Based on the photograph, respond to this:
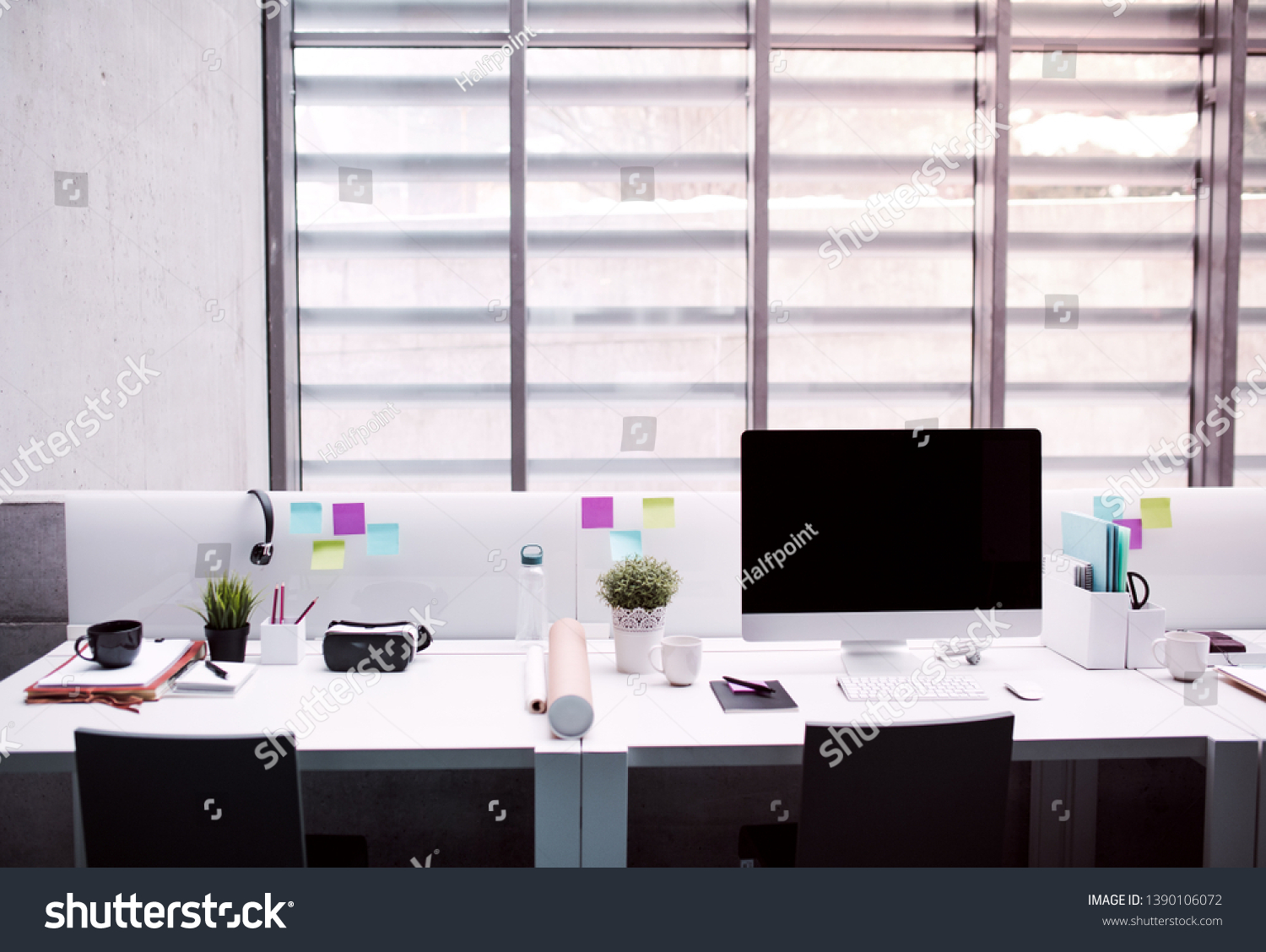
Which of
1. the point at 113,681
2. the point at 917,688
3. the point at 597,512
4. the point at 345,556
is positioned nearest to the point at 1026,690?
the point at 917,688

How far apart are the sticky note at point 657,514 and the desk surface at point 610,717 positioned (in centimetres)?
36

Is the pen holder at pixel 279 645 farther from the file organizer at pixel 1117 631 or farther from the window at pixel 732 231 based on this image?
the file organizer at pixel 1117 631

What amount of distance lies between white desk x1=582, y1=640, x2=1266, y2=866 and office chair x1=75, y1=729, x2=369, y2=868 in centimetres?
45

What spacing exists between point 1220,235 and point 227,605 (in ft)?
11.4

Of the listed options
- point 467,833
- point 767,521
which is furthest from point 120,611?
point 767,521

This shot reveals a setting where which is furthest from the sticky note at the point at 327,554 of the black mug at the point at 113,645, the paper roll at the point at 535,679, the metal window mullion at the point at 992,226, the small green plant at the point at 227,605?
the metal window mullion at the point at 992,226

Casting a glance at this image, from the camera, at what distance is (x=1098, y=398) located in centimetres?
311

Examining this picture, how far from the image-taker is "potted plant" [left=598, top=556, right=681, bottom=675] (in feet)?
5.50

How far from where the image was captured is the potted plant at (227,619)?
170 centimetres

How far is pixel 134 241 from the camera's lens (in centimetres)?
216

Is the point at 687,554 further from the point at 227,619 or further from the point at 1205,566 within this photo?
the point at 1205,566

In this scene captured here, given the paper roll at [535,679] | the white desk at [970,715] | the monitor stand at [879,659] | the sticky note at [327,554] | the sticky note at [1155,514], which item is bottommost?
the white desk at [970,715]

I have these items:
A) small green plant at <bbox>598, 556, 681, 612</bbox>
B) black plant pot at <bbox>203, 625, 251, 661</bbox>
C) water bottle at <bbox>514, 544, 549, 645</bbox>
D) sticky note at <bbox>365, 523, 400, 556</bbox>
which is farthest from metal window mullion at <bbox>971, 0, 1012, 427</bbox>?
black plant pot at <bbox>203, 625, 251, 661</bbox>

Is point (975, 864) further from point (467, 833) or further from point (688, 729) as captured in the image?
point (467, 833)
